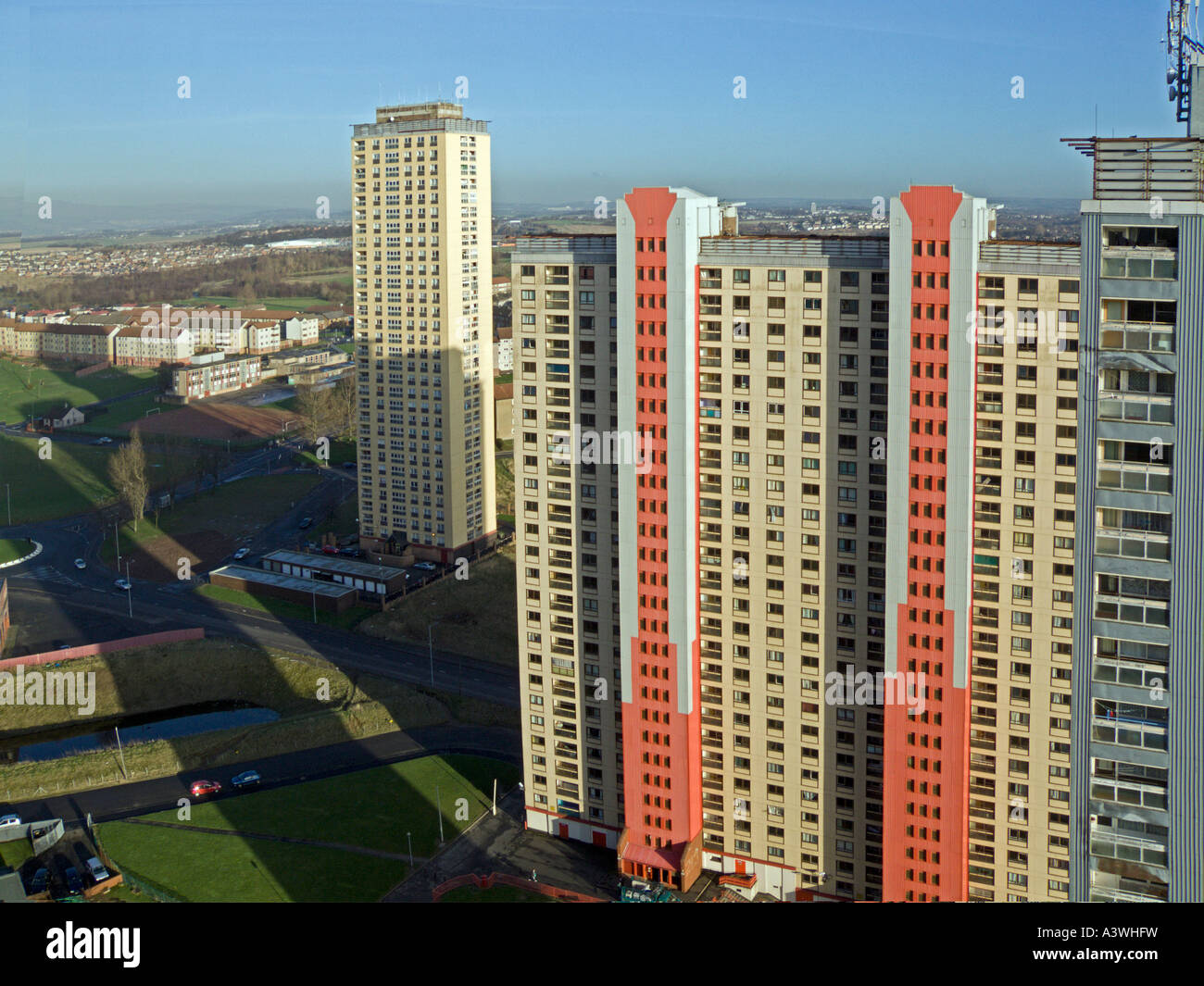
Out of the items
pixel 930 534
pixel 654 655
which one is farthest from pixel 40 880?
pixel 930 534

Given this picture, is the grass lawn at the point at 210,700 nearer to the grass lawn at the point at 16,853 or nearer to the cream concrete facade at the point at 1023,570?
the grass lawn at the point at 16,853

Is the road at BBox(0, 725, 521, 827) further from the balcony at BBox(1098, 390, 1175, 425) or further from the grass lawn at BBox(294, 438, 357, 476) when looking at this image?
the grass lawn at BBox(294, 438, 357, 476)

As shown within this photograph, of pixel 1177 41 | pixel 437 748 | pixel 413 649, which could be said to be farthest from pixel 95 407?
pixel 1177 41

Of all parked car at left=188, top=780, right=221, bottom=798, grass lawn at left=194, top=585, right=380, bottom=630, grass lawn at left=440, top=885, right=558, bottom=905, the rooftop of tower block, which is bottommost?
grass lawn at left=440, top=885, right=558, bottom=905

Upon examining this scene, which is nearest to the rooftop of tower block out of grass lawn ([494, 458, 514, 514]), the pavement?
grass lawn ([494, 458, 514, 514])

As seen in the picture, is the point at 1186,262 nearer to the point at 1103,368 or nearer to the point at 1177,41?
the point at 1103,368

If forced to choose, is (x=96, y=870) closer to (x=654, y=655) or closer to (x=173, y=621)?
(x=654, y=655)
